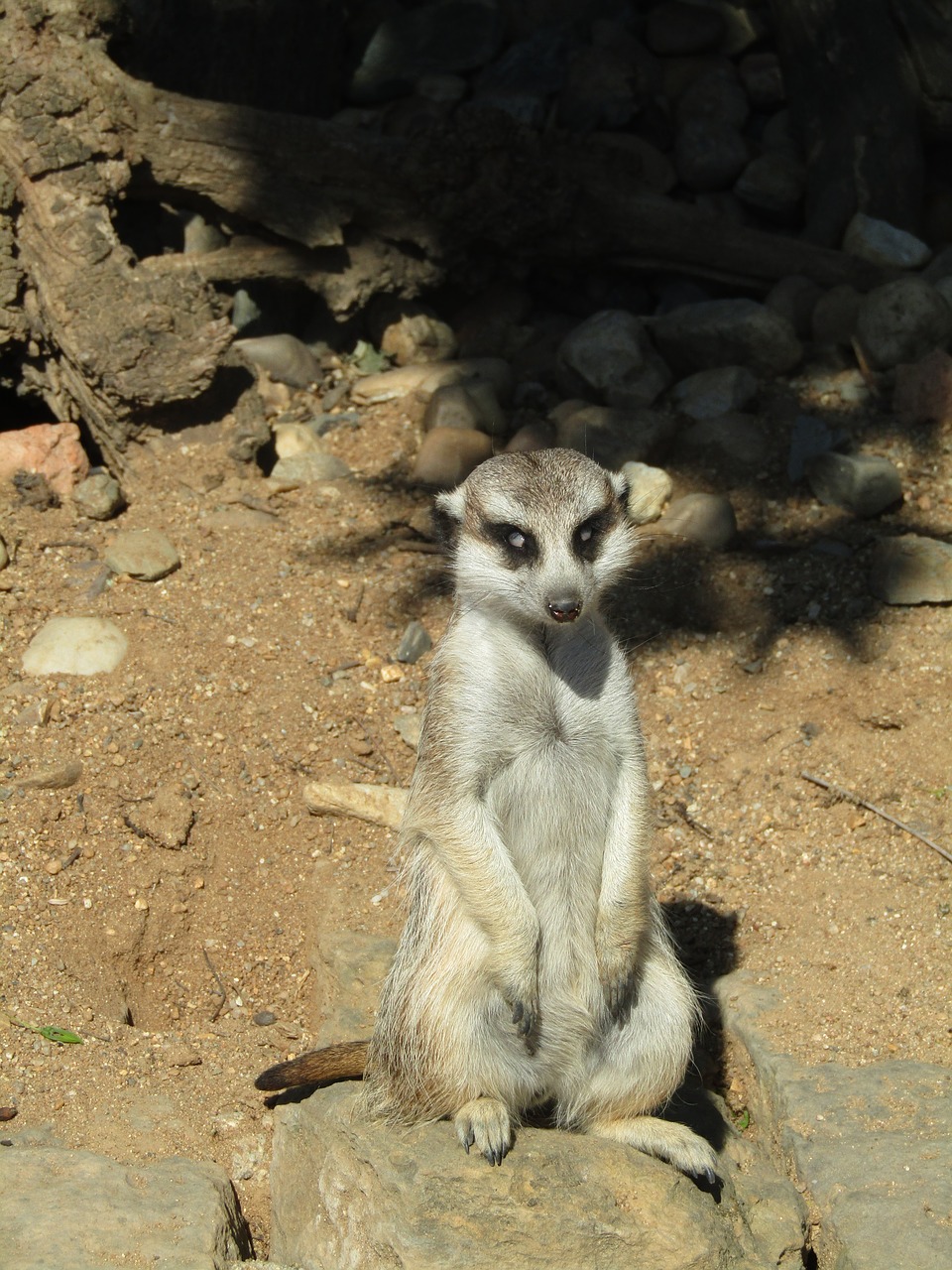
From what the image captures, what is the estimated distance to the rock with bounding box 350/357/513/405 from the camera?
5906 mm

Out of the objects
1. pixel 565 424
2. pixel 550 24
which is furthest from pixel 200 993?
pixel 550 24

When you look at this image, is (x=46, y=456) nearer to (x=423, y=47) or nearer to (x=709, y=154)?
(x=423, y=47)

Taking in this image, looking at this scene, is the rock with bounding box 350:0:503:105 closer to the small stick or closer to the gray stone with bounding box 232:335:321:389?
the gray stone with bounding box 232:335:321:389

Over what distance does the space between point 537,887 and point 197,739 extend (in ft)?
5.52

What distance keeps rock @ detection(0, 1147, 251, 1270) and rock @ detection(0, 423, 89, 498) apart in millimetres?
2962

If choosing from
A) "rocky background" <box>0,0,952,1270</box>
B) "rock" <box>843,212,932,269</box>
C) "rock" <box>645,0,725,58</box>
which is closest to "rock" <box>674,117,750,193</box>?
"rocky background" <box>0,0,952,1270</box>

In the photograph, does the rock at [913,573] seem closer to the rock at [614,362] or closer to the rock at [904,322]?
the rock at [904,322]

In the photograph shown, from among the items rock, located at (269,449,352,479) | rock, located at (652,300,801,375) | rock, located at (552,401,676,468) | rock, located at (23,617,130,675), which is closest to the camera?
rock, located at (23,617,130,675)

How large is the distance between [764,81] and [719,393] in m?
2.37

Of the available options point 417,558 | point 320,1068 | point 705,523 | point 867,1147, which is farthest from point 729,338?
point 320,1068

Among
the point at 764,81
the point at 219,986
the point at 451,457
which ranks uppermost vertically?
the point at 764,81

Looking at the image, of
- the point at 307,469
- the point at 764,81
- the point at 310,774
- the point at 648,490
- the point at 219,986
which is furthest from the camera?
the point at 764,81

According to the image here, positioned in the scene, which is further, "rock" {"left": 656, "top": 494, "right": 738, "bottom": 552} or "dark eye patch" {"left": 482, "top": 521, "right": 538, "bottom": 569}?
"rock" {"left": 656, "top": 494, "right": 738, "bottom": 552}

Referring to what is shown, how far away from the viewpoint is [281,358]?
6.00 m
